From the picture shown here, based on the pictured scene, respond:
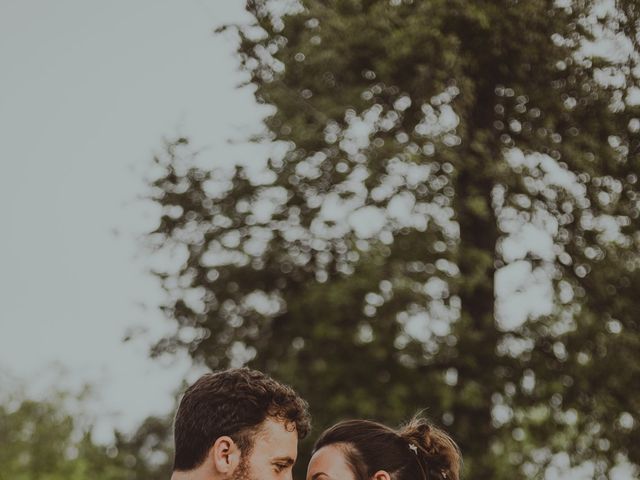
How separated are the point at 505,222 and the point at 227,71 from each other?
5092mm

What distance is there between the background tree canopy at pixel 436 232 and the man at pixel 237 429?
7.06 metres

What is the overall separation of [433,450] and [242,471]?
1.77m

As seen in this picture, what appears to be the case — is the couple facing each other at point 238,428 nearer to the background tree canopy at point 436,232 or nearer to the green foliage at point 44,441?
the background tree canopy at point 436,232

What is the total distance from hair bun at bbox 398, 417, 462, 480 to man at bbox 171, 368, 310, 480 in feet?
4.42

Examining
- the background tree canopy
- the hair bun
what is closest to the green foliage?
the background tree canopy

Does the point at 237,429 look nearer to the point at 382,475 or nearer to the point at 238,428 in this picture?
the point at 238,428

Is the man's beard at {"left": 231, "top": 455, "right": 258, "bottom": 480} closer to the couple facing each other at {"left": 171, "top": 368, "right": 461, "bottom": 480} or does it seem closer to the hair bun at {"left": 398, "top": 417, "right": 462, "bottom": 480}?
the couple facing each other at {"left": 171, "top": 368, "right": 461, "bottom": 480}

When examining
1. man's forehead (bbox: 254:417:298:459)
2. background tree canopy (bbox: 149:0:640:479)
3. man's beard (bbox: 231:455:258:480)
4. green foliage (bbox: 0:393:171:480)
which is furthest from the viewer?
green foliage (bbox: 0:393:171:480)

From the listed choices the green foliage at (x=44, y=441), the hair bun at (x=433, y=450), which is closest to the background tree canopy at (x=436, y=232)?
the hair bun at (x=433, y=450)

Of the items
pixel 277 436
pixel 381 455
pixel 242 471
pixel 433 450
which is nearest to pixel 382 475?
pixel 381 455

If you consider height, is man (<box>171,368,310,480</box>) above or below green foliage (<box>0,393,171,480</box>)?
above

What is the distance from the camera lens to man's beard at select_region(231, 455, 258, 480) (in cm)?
427

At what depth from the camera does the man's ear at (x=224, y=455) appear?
4273mm

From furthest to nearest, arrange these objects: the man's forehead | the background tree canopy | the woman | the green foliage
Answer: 1. the green foliage
2. the background tree canopy
3. the woman
4. the man's forehead
